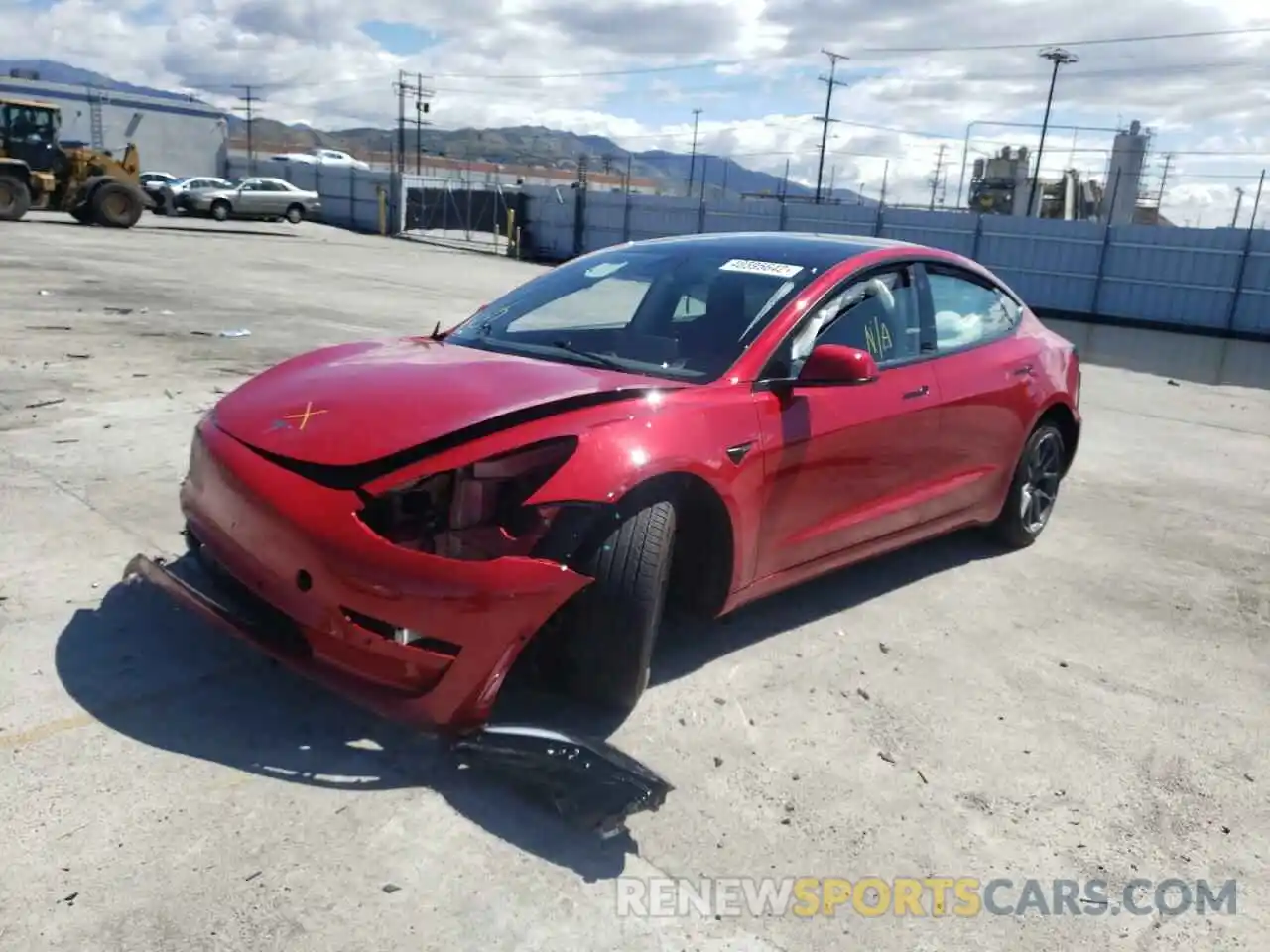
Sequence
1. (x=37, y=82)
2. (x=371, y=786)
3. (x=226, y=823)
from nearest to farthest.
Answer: (x=226, y=823), (x=371, y=786), (x=37, y=82)

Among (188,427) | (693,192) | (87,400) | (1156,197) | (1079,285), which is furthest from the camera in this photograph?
(693,192)

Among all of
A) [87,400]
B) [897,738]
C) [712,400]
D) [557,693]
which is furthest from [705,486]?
[87,400]

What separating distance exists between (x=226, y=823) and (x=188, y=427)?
4.30 meters

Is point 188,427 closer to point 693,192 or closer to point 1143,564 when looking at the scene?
point 1143,564

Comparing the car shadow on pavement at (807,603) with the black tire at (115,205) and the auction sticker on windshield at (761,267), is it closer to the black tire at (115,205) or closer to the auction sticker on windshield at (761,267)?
the auction sticker on windshield at (761,267)

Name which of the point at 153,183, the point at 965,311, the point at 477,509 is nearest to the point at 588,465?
the point at 477,509

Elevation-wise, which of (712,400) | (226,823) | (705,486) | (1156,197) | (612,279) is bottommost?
(226,823)

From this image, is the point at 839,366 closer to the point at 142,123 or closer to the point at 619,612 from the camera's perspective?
the point at 619,612

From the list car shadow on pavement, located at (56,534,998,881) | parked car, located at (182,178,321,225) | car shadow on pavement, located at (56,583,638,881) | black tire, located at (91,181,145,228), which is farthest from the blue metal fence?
car shadow on pavement, located at (56,583,638,881)

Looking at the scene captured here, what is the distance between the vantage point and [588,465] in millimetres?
2994

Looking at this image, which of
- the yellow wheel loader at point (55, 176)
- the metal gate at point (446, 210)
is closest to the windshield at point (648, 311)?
the yellow wheel loader at point (55, 176)

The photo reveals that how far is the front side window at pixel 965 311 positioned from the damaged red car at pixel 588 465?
0.07 ft

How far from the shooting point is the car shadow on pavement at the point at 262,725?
110 inches

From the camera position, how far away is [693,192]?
4797cm
